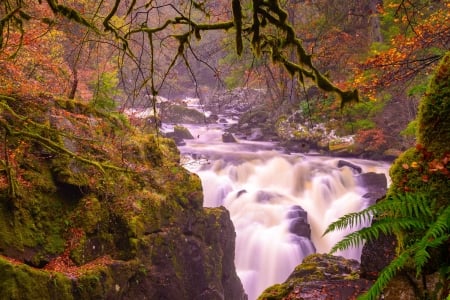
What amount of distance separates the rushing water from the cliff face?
75.7 inches

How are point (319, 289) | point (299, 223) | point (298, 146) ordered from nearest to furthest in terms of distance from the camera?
point (319, 289)
point (299, 223)
point (298, 146)

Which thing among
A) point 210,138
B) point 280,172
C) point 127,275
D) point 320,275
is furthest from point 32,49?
point 210,138

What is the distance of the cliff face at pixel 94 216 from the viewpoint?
568 centimetres

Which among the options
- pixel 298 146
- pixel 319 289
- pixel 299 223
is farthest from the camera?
pixel 298 146

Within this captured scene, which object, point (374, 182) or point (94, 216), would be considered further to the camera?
point (374, 182)

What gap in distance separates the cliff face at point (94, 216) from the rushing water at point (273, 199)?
1.92 m

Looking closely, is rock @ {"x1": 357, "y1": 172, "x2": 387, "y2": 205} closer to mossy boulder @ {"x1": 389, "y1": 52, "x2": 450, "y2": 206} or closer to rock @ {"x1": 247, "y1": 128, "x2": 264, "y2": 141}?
rock @ {"x1": 247, "y1": 128, "x2": 264, "y2": 141}

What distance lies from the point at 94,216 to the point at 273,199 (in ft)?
26.3

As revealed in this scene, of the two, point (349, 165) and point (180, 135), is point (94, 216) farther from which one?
point (180, 135)

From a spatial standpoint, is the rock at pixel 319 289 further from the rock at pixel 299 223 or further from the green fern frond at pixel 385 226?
the rock at pixel 299 223

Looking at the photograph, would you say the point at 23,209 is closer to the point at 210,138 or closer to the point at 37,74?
the point at 37,74

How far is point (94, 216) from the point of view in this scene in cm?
688

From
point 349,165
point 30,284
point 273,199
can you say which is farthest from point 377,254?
point 349,165

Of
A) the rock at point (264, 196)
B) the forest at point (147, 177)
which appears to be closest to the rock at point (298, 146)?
the rock at point (264, 196)
